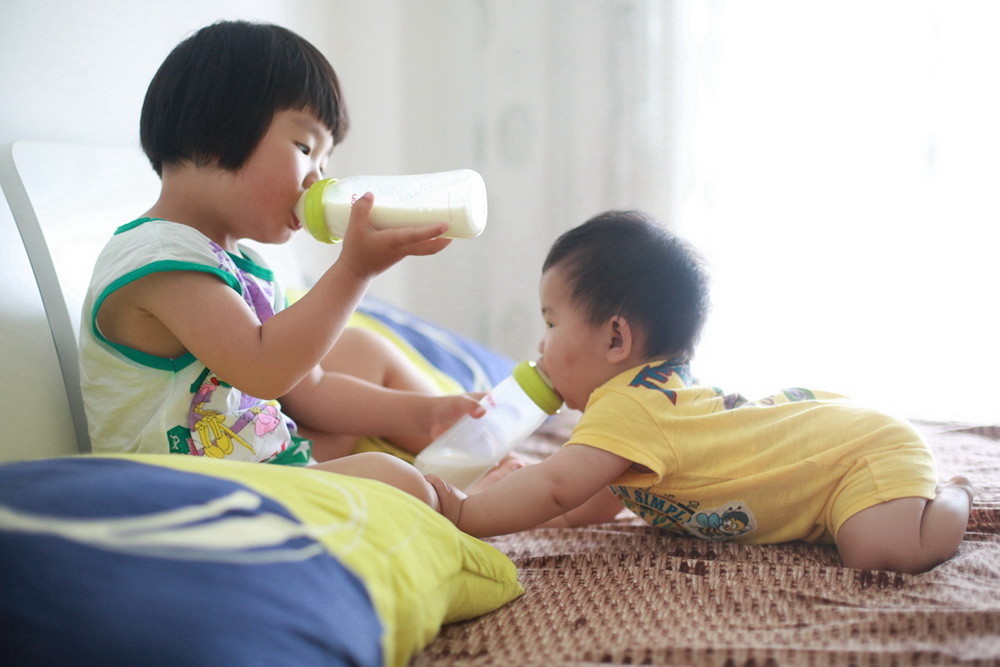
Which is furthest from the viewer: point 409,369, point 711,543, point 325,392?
point 409,369

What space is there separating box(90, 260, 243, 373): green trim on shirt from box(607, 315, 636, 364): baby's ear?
0.44m

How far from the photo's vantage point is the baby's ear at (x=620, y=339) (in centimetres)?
105

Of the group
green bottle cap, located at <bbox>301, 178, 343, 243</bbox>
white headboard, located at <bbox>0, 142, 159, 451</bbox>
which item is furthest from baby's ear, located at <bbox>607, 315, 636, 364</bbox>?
white headboard, located at <bbox>0, 142, 159, 451</bbox>

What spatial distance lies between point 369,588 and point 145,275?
49 cm

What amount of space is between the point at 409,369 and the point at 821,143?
3.86ft

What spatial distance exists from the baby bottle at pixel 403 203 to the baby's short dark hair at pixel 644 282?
0.57 ft

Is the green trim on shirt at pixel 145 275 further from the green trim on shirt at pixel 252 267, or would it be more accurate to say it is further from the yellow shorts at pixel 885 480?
the yellow shorts at pixel 885 480

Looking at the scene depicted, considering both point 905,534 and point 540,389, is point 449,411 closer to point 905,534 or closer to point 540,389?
point 540,389

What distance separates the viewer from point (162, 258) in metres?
0.90

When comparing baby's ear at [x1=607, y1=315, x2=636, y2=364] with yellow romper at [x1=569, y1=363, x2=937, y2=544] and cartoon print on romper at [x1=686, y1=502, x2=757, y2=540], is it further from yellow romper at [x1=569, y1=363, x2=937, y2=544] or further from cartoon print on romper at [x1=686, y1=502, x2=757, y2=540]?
cartoon print on romper at [x1=686, y1=502, x2=757, y2=540]

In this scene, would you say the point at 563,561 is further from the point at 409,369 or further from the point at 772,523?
the point at 409,369

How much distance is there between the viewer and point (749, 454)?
0.98 m

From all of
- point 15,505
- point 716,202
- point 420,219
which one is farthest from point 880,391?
point 15,505

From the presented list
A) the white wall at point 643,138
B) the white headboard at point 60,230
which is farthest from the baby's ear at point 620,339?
the white wall at point 643,138
